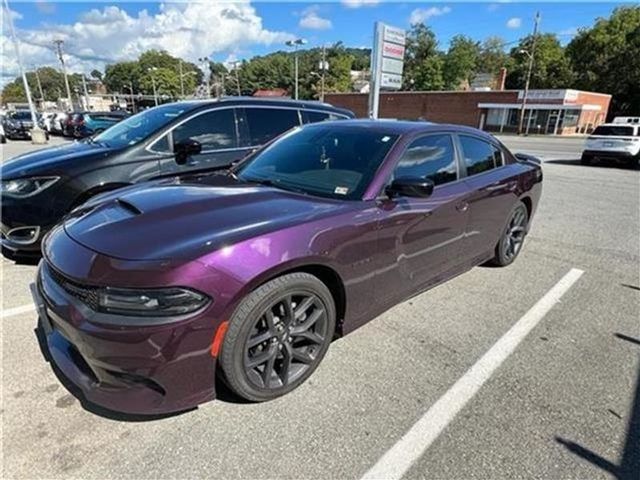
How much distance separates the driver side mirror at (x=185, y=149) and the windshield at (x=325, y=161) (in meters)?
1.33

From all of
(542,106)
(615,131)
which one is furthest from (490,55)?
(615,131)

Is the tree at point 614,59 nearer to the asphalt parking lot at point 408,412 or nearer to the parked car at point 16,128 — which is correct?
the parked car at point 16,128

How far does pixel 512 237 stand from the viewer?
16.3 ft

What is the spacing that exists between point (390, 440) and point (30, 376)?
2230mm

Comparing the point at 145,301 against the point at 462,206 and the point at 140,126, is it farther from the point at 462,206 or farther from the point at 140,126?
the point at 140,126

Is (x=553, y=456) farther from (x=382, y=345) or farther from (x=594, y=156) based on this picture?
(x=594, y=156)

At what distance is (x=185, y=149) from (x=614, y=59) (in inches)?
2540

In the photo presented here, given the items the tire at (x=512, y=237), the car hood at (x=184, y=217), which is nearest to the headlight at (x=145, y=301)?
the car hood at (x=184, y=217)

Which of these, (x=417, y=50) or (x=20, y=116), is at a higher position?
(x=417, y=50)

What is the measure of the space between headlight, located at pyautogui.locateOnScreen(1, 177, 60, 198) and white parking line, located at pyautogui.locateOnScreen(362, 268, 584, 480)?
3.93m

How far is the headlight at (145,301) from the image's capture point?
6.70ft

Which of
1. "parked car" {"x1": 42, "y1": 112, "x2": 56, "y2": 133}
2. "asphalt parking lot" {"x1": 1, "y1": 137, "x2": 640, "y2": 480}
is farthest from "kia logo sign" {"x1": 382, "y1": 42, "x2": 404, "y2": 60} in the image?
"parked car" {"x1": 42, "y1": 112, "x2": 56, "y2": 133}

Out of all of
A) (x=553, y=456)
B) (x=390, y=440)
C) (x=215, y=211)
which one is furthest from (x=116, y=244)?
(x=553, y=456)

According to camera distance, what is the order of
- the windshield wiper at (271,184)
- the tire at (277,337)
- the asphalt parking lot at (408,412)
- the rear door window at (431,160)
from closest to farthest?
the asphalt parking lot at (408,412) → the tire at (277,337) → the windshield wiper at (271,184) → the rear door window at (431,160)
